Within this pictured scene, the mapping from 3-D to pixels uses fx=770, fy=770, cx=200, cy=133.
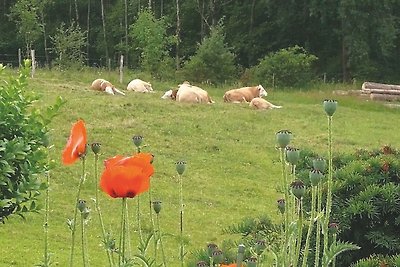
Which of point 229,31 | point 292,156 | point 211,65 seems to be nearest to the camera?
point 292,156

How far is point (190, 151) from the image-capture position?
42.0 ft

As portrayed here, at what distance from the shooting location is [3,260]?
681cm

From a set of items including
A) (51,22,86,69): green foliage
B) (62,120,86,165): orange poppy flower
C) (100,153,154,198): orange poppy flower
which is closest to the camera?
(100,153,154,198): orange poppy flower

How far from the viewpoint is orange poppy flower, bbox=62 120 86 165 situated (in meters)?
1.73

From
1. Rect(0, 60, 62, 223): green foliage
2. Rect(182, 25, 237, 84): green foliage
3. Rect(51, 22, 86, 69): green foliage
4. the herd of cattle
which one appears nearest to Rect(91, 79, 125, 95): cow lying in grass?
the herd of cattle

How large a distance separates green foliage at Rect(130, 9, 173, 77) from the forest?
97 mm

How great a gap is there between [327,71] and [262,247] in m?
36.0

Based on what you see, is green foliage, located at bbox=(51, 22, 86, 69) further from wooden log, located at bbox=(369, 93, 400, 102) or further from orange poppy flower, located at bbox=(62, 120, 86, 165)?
orange poppy flower, located at bbox=(62, 120, 86, 165)

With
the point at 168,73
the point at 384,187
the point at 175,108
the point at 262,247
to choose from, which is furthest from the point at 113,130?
the point at 168,73

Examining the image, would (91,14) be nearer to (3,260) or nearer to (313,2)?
(313,2)

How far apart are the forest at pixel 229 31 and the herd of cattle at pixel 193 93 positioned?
1001 centimetres

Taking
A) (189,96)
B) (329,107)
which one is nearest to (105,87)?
(189,96)

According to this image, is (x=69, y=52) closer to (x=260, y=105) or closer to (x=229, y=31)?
(x=229, y=31)

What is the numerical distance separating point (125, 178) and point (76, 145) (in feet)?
0.72
